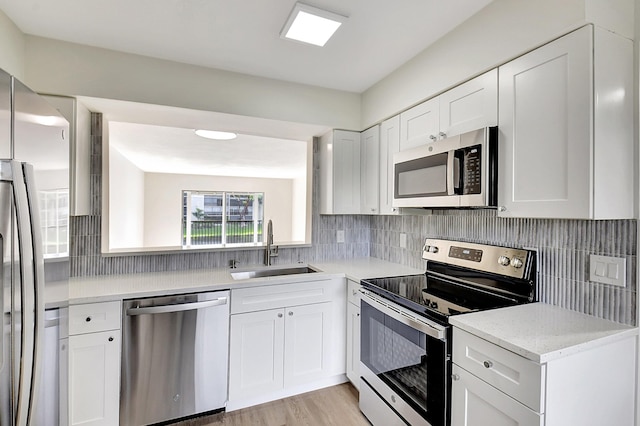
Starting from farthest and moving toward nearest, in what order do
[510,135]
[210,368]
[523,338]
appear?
[210,368] < [510,135] < [523,338]

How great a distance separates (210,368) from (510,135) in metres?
2.14

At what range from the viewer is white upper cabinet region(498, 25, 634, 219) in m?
1.12

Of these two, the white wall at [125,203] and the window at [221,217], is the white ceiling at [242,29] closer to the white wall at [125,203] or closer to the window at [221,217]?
the white wall at [125,203]

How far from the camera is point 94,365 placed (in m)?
1.67

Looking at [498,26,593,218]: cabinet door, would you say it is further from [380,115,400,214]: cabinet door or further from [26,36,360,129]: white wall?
[26,36,360,129]: white wall

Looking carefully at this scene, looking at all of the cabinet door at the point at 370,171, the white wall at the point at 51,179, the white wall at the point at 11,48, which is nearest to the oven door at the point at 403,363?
the cabinet door at the point at 370,171

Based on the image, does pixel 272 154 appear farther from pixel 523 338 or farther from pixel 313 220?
pixel 523 338

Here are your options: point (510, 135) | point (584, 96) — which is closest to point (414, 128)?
point (510, 135)

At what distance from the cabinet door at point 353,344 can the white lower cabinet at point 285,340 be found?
58mm

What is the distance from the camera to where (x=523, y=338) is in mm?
1091

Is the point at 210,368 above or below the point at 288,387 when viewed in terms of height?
above

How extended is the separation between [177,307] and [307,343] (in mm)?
926

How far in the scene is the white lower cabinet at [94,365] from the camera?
64.3 inches

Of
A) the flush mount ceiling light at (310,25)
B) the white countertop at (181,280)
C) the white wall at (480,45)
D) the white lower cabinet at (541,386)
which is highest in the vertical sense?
the flush mount ceiling light at (310,25)
